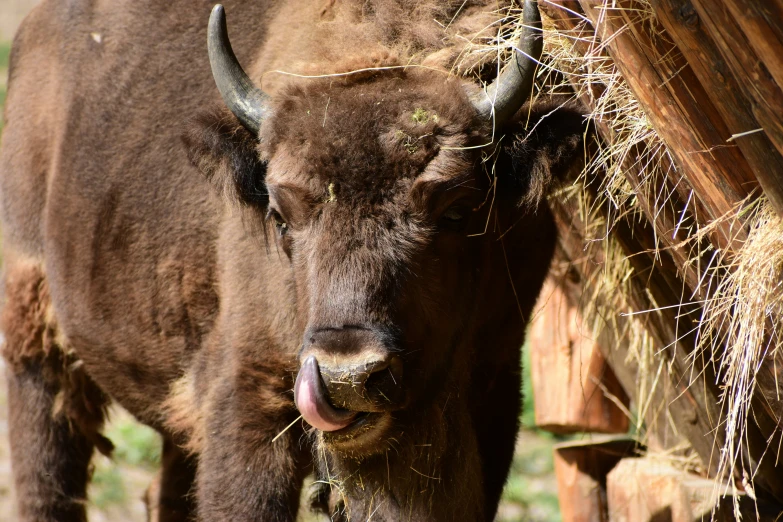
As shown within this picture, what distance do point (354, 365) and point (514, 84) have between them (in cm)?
115

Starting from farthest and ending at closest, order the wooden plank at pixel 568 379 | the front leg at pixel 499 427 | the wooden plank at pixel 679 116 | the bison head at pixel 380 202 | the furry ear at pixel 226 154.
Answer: the wooden plank at pixel 568 379
the front leg at pixel 499 427
the furry ear at pixel 226 154
the bison head at pixel 380 202
the wooden plank at pixel 679 116

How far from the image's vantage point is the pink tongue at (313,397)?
2965 mm

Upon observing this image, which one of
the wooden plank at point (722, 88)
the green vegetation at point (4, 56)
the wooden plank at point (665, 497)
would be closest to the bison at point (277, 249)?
the wooden plank at point (722, 88)

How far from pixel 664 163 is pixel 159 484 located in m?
3.77

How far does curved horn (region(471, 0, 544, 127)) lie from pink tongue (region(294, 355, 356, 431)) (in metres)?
1.10

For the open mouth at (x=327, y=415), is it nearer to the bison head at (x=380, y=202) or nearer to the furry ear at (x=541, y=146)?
the bison head at (x=380, y=202)

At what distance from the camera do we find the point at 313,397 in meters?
2.96

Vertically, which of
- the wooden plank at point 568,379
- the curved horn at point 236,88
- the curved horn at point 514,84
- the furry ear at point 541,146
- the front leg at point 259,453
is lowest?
the wooden plank at point 568,379

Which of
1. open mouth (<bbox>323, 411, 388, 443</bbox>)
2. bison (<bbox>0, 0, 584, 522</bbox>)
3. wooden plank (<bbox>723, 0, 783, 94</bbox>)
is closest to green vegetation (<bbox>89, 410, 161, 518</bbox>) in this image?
bison (<bbox>0, 0, 584, 522</bbox>)

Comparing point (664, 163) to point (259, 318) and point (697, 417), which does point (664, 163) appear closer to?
point (259, 318)

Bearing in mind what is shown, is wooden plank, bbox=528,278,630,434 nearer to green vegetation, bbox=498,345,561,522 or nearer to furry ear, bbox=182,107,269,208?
green vegetation, bbox=498,345,561,522

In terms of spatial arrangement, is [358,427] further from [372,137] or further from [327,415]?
[372,137]

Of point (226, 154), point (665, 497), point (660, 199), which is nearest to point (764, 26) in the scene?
point (660, 199)

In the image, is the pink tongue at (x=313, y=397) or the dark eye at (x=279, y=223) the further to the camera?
the dark eye at (x=279, y=223)
